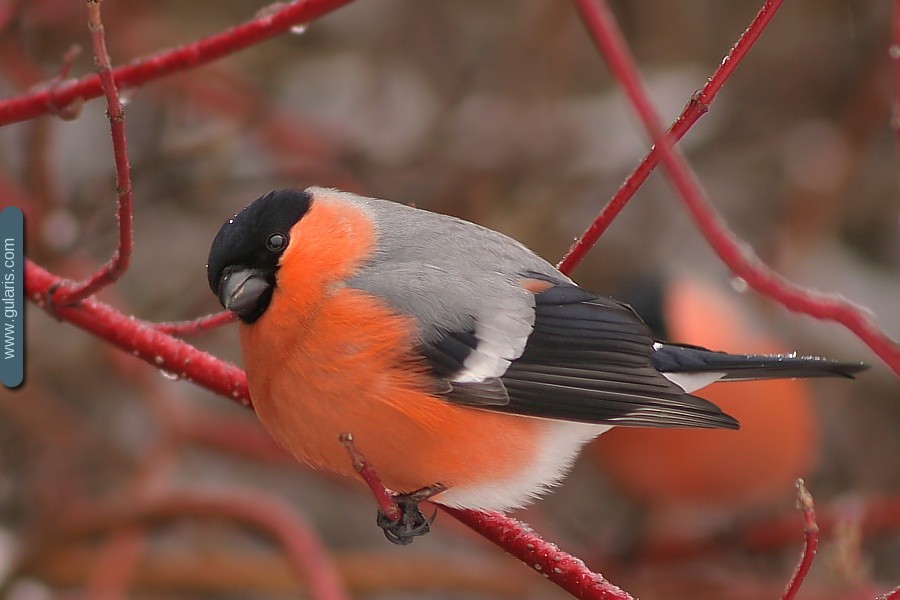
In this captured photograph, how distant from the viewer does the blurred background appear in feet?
8.83

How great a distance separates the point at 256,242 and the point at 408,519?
0.45 m

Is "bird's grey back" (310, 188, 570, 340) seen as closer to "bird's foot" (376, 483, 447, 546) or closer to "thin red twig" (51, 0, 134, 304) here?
"bird's foot" (376, 483, 447, 546)

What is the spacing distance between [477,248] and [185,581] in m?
1.41

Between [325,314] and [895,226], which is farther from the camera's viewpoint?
[895,226]

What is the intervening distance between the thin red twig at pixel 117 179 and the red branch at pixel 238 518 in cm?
72

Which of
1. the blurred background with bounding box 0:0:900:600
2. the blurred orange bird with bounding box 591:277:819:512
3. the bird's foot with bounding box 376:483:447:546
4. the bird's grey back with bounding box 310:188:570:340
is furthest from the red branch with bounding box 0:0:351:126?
the blurred orange bird with bounding box 591:277:819:512

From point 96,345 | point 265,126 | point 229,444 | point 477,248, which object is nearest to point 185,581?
point 229,444

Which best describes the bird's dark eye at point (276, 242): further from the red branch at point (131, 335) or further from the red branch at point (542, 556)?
the red branch at point (542, 556)

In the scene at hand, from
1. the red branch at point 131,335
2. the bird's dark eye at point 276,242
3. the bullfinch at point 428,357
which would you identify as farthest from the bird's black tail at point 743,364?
the red branch at point 131,335

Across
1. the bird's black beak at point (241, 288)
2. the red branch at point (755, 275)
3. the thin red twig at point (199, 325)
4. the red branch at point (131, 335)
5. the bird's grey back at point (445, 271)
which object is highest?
the red branch at point (755, 275)

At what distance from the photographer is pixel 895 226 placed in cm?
355

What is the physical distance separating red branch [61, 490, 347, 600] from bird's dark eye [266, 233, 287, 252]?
666 mm

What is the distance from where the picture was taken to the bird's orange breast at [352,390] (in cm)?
152

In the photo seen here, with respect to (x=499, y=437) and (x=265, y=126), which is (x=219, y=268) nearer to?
(x=499, y=437)
